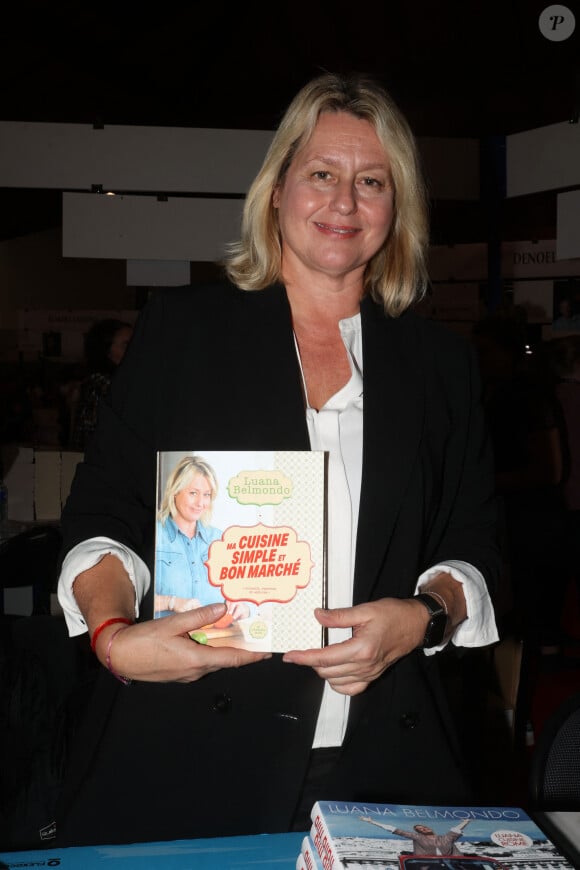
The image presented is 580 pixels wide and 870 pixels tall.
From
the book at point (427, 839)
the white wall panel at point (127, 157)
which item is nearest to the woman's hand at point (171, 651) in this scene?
the book at point (427, 839)

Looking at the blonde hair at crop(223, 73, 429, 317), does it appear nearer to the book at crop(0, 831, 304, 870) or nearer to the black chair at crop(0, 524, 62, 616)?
the book at crop(0, 831, 304, 870)

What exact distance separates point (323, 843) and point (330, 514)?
56 centimetres

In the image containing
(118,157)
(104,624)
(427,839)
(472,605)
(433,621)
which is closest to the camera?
(427,839)

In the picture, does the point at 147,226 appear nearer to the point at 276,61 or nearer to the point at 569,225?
the point at 569,225

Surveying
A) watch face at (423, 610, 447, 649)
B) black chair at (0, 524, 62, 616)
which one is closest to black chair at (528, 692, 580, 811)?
watch face at (423, 610, 447, 649)

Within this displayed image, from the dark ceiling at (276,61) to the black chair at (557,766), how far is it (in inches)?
279

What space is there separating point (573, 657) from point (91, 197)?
3718mm

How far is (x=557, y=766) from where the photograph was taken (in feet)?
4.87

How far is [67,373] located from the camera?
33.2 ft

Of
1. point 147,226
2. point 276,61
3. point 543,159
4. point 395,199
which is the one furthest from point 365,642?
point 276,61

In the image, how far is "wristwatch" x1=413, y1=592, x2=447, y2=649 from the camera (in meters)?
1.32

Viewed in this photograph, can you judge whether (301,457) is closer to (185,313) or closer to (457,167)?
(185,313)

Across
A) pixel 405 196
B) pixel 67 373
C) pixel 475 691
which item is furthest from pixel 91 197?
pixel 67 373

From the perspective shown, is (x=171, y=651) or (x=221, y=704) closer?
(x=171, y=651)
